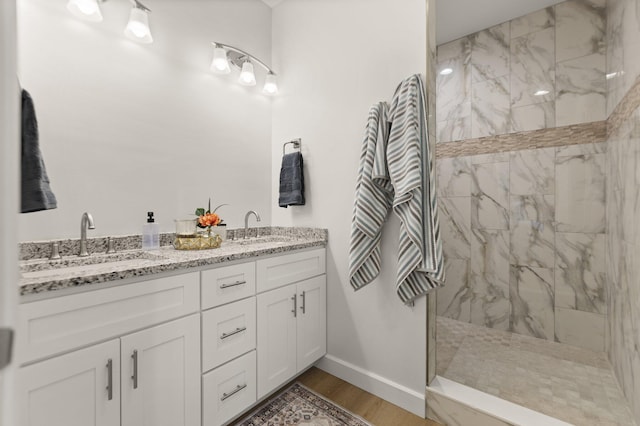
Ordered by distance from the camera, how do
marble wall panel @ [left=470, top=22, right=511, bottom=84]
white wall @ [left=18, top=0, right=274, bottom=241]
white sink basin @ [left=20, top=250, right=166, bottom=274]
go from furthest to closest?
marble wall panel @ [left=470, top=22, right=511, bottom=84] → white wall @ [left=18, top=0, right=274, bottom=241] → white sink basin @ [left=20, top=250, right=166, bottom=274]

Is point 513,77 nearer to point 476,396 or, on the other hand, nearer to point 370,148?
point 370,148

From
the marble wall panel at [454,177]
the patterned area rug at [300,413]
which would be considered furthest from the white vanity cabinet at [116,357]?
the marble wall panel at [454,177]

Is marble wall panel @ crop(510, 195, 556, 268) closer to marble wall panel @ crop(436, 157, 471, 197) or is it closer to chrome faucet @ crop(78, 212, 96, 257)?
marble wall panel @ crop(436, 157, 471, 197)

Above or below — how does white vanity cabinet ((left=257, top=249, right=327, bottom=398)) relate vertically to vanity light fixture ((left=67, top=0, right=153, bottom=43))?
below

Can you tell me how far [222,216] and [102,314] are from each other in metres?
1.06

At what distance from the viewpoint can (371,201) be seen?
157 cm

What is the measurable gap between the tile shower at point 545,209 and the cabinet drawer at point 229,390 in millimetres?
1172

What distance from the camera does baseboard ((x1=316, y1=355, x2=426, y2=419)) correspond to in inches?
60.8

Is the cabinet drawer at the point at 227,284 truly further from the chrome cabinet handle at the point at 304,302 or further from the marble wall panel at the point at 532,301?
the marble wall panel at the point at 532,301

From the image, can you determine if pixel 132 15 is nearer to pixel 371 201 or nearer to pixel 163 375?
pixel 371 201

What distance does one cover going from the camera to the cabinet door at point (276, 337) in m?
1.49

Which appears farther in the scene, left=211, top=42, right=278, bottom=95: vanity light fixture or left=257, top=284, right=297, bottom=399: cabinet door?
left=211, top=42, right=278, bottom=95: vanity light fixture

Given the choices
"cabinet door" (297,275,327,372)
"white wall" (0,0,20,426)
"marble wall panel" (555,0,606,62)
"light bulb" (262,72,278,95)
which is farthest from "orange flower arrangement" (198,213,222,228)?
"marble wall panel" (555,0,606,62)

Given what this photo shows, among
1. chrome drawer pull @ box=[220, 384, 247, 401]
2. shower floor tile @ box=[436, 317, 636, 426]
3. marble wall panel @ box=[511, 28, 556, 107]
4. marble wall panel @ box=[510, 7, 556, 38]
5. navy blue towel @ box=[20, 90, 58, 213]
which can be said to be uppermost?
marble wall panel @ box=[510, 7, 556, 38]
